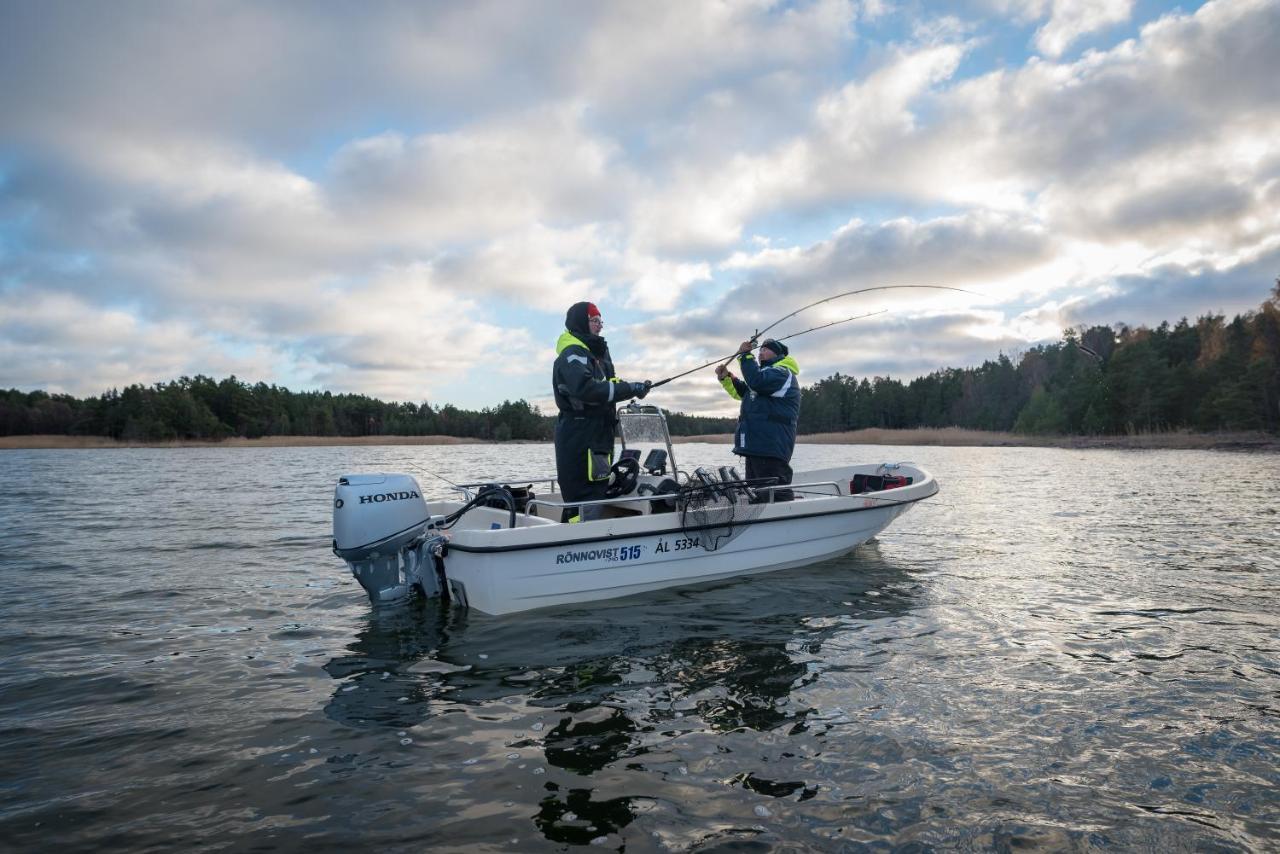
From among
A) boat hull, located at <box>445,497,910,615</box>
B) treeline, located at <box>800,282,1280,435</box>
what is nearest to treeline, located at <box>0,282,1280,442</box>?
treeline, located at <box>800,282,1280,435</box>

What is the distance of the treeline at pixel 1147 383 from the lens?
163 ft

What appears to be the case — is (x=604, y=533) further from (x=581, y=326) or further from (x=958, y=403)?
(x=958, y=403)

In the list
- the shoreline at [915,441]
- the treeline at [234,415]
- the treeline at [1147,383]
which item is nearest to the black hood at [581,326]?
the shoreline at [915,441]

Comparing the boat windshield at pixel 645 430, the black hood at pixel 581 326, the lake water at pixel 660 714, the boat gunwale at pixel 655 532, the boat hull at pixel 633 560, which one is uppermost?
the black hood at pixel 581 326

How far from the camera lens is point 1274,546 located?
1030 cm

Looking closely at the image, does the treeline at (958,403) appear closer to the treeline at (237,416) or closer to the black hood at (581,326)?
the treeline at (237,416)

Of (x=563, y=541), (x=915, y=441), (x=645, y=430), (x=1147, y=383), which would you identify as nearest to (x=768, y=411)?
(x=645, y=430)

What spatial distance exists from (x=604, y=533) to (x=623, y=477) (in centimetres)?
129

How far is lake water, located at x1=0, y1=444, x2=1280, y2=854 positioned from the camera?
322 centimetres

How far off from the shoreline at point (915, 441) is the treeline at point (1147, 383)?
230 cm

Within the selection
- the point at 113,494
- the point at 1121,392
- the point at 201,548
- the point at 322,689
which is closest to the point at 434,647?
the point at 322,689

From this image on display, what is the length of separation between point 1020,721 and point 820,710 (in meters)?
1.23

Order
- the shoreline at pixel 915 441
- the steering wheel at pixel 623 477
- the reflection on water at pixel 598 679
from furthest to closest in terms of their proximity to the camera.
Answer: the shoreline at pixel 915 441 → the steering wheel at pixel 623 477 → the reflection on water at pixel 598 679

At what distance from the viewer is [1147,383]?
5750 cm
